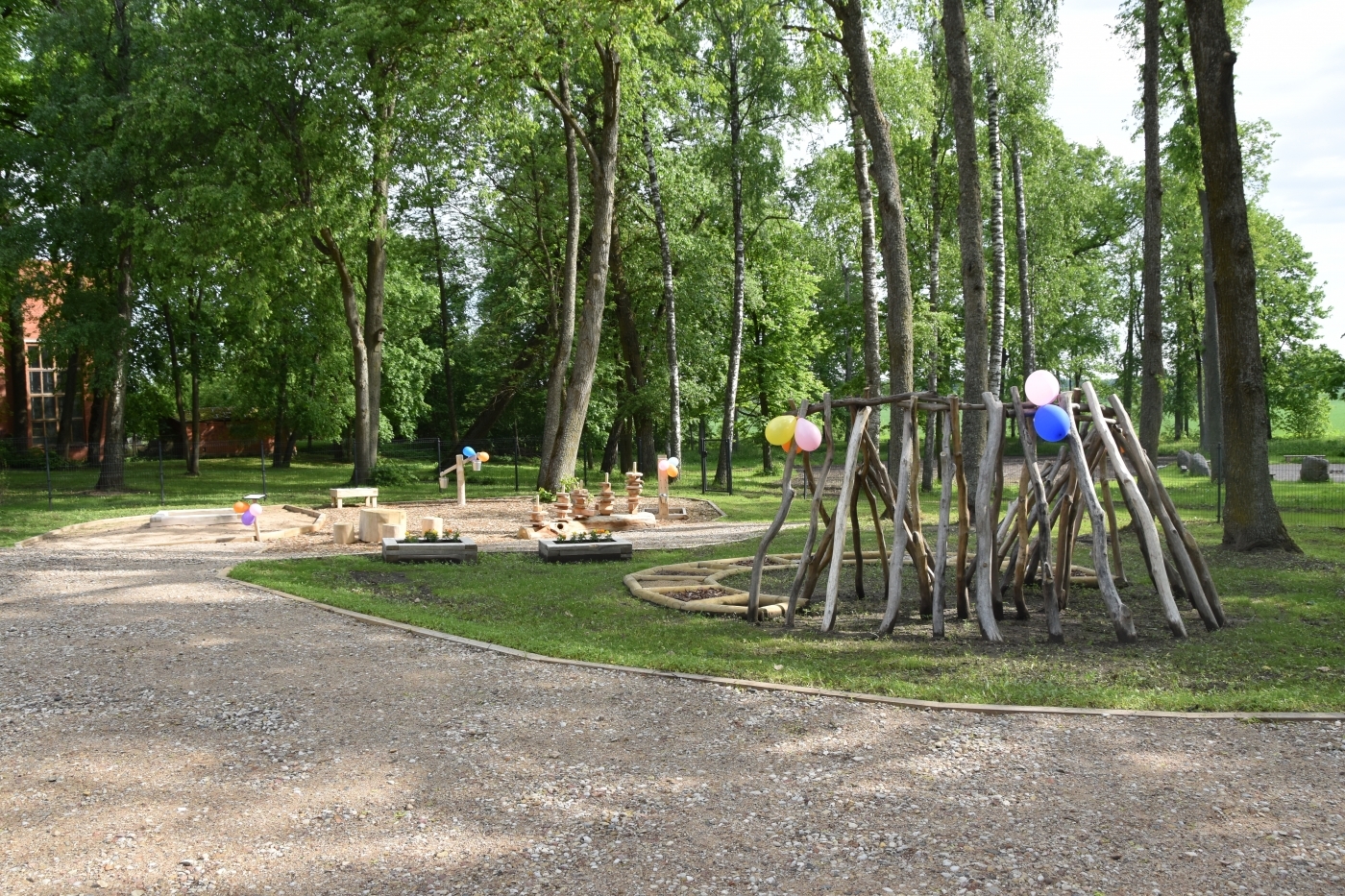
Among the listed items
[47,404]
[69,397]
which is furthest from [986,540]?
[47,404]

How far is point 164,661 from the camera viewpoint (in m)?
7.54

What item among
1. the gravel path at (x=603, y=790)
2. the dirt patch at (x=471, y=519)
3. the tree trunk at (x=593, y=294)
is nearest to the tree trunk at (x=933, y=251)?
the dirt patch at (x=471, y=519)

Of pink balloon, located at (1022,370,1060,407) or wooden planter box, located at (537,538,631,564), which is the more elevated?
pink balloon, located at (1022,370,1060,407)

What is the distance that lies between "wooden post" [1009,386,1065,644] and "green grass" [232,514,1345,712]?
8.0 inches

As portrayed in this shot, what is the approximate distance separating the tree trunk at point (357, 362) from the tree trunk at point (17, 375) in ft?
47.7

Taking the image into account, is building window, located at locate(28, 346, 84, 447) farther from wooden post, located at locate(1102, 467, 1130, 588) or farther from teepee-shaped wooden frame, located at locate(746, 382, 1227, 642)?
wooden post, located at locate(1102, 467, 1130, 588)

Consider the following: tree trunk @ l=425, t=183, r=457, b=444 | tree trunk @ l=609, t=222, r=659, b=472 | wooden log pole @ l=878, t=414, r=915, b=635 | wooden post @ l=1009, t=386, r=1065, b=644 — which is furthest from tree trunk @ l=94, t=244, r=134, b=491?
wooden post @ l=1009, t=386, r=1065, b=644

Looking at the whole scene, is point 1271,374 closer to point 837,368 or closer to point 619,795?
point 837,368

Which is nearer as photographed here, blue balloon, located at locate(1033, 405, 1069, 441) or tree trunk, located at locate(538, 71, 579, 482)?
blue balloon, located at locate(1033, 405, 1069, 441)

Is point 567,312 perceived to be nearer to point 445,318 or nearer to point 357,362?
point 357,362

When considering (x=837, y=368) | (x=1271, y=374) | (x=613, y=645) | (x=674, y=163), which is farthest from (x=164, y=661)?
(x=837, y=368)

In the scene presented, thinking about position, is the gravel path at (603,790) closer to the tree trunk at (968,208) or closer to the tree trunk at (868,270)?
the tree trunk at (968,208)

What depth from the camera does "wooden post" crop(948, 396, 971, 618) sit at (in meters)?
8.46

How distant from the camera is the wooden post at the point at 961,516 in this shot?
27.8 ft
